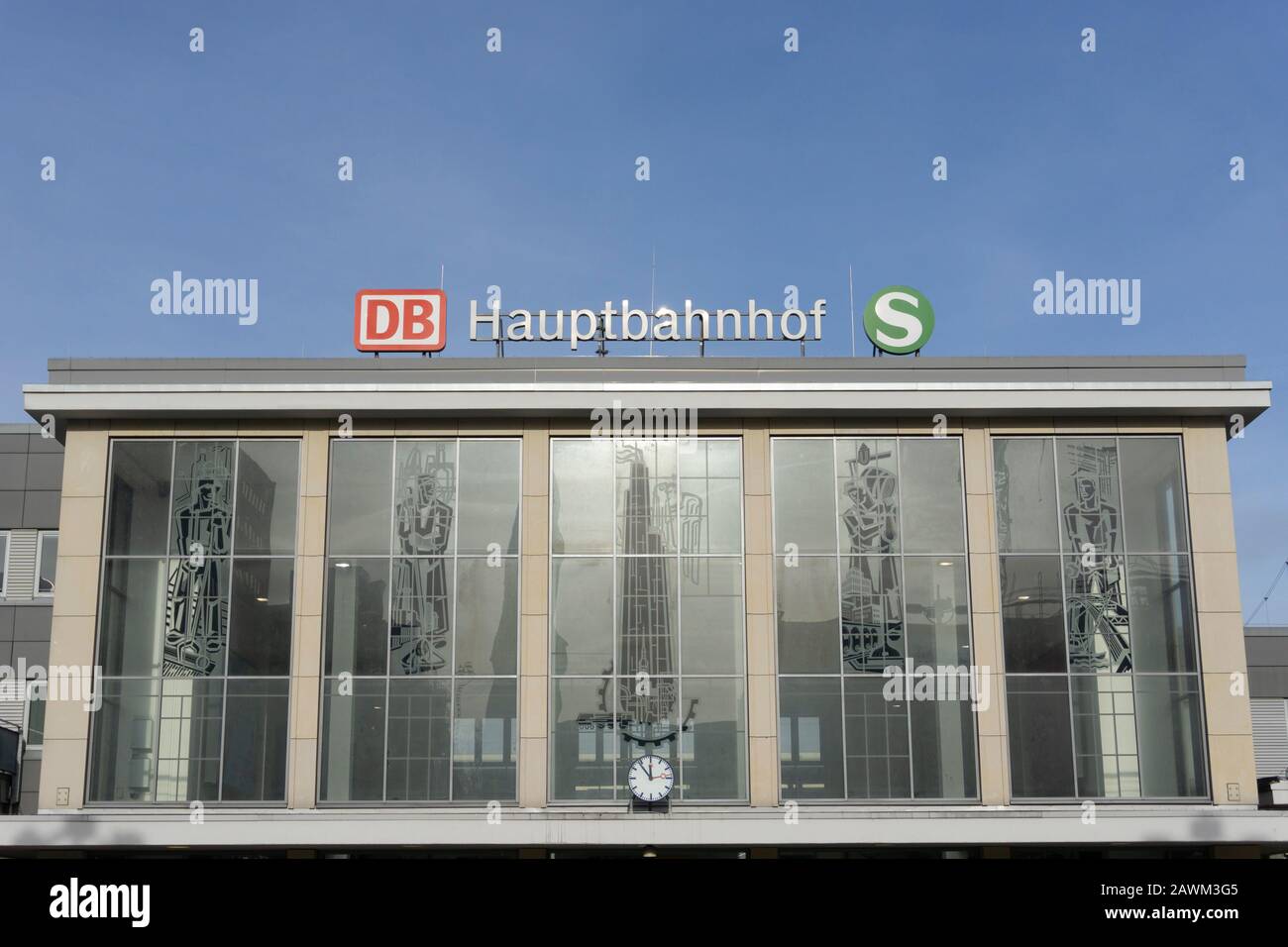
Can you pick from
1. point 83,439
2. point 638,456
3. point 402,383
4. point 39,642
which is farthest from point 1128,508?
point 39,642

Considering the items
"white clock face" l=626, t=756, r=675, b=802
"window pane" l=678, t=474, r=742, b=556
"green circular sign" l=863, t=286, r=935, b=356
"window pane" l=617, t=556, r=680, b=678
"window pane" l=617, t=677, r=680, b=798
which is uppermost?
"green circular sign" l=863, t=286, r=935, b=356

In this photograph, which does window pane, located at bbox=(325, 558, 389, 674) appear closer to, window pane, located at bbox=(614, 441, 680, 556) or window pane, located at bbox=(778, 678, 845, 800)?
window pane, located at bbox=(614, 441, 680, 556)

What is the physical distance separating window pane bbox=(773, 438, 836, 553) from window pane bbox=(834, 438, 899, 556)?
0.73 feet

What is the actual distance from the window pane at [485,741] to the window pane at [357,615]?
208 centimetres

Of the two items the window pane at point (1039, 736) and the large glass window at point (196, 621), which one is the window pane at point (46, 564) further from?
the window pane at point (1039, 736)

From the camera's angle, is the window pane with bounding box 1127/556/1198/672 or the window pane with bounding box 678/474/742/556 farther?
the window pane with bounding box 678/474/742/556

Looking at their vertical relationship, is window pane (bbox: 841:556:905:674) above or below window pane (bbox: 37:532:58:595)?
below

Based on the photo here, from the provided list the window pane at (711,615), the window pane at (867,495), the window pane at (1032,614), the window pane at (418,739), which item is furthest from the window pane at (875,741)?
the window pane at (418,739)

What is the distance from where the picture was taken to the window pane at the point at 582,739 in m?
31.5

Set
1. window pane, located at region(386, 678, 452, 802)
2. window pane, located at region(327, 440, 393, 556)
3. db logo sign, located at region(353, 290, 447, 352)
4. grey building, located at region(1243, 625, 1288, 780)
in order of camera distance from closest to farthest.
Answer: window pane, located at region(386, 678, 452, 802) → window pane, located at region(327, 440, 393, 556) → db logo sign, located at region(353, 290, 447, 352) → grey building, located at region(1243, 625, 1288, 780)

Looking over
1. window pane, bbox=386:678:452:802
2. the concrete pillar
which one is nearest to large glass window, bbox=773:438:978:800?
the concrete pillar

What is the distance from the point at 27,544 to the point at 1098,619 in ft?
100

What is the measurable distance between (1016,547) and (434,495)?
517 inches

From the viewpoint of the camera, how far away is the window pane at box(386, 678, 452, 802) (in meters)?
31.5
